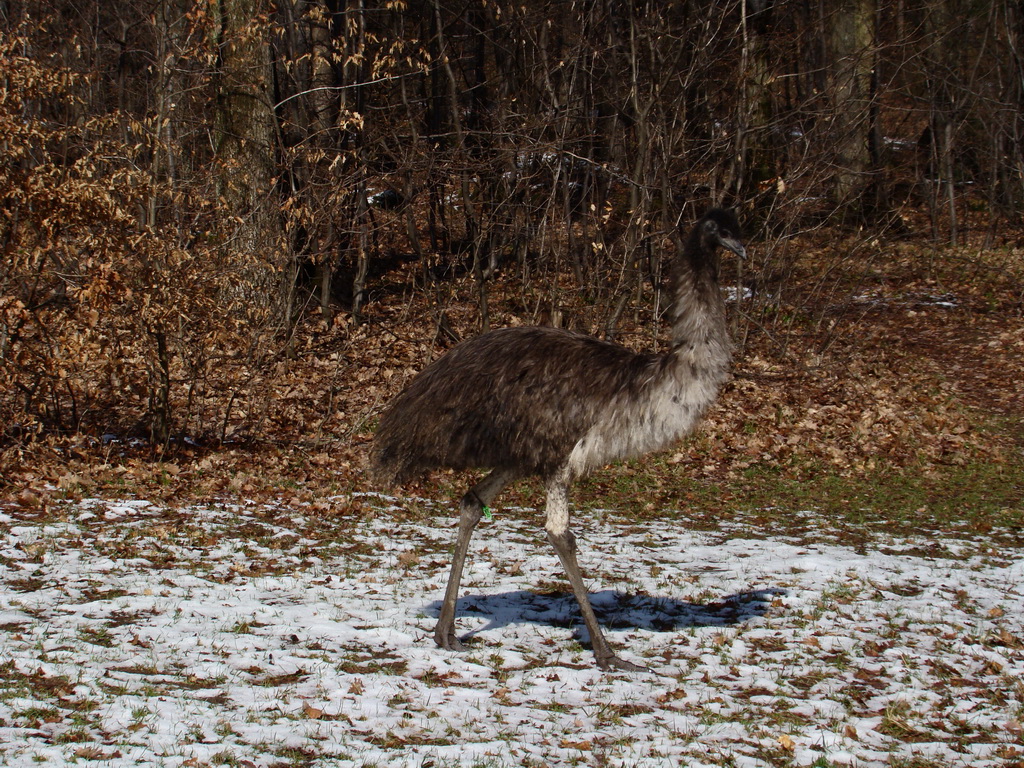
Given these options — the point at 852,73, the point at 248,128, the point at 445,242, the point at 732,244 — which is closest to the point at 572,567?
the point at 732,244

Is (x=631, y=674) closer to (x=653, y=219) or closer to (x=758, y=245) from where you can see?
(x=653, y=219)

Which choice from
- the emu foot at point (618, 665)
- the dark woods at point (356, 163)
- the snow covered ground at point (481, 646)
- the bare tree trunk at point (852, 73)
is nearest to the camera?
the snow covered ground at point (481, 646)

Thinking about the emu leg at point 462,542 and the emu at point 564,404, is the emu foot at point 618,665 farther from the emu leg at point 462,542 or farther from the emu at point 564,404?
the emu leg at point 462,542

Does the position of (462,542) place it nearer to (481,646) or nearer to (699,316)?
(481,646)

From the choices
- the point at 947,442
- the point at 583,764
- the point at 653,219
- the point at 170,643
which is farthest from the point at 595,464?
the point at 653,219

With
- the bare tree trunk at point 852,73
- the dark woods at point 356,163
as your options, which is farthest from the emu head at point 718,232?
the bare tree trunk at point 852,73

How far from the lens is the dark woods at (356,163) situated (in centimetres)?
1062

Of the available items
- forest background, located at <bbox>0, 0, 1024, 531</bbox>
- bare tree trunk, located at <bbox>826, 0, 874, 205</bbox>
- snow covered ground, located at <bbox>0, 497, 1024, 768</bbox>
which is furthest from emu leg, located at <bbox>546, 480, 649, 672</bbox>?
bare tree trunk, located at <bbox>826, 0, 874, 205</bbox>

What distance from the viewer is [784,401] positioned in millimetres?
15305

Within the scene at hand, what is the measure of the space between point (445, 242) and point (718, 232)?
51.4 feet

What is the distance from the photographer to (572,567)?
661 centimetres

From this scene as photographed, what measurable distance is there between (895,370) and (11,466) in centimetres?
1315

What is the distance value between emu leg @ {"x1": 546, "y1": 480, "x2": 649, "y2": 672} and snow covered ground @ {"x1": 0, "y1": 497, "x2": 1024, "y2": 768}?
121 millimetres

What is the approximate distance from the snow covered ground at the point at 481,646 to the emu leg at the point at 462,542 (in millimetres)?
242
